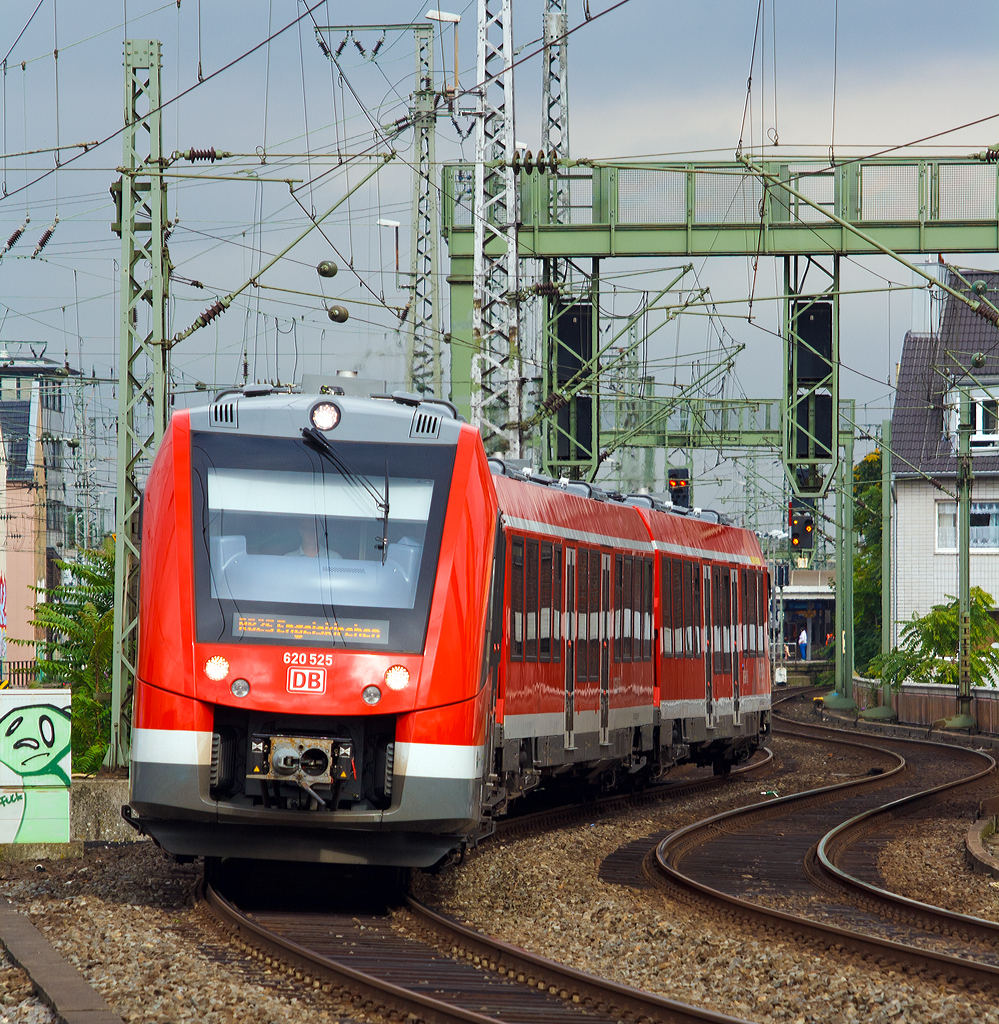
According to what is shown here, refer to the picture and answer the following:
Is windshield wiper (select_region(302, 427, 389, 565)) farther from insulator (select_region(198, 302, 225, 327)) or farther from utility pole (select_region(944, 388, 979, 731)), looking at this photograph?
utility pole (select_region(944, 388, 979, 731))

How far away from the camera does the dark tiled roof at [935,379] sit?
5159 centimetres

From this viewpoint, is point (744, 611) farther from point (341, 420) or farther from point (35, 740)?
point (341, 420)

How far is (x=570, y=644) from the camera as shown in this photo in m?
15.7

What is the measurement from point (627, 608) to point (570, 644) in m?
2.34

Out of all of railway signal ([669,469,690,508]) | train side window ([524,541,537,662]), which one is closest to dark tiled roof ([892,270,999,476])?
railway signal ([669,469,690,508])

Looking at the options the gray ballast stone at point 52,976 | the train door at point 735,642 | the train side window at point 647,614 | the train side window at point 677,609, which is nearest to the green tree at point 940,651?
the train door at point 735,642

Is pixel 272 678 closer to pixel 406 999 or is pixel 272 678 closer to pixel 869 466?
pixel 406 999

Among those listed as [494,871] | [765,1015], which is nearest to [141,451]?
[494,871]

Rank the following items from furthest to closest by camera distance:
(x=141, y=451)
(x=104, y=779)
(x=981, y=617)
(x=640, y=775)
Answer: (x=981, y=617) < (x=640, y=775) < (x=141, y=451) < (x=104, y=779)

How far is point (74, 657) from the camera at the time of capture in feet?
69.7

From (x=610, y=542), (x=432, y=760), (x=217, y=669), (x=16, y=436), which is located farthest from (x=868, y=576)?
(x=217, y=669)

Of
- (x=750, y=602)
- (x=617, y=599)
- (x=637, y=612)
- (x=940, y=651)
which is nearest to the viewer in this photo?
(x=617, y=599)

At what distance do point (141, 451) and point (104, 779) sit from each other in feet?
11.4

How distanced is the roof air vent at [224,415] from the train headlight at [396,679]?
2.00 meters
